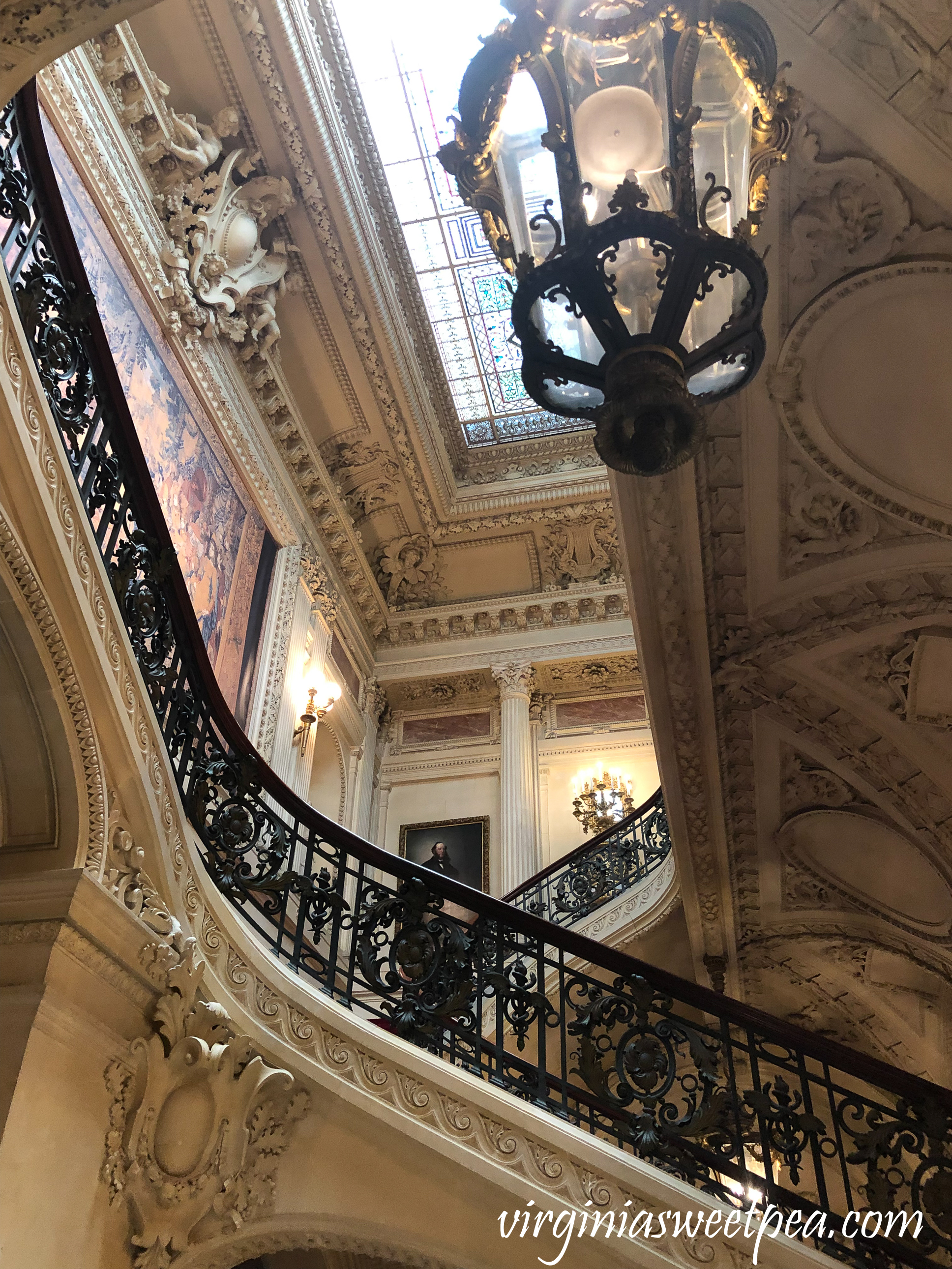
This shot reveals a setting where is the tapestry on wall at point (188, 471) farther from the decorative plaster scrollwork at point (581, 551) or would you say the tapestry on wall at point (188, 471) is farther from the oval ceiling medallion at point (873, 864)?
the oval ceiling medallion at point (873, 864)

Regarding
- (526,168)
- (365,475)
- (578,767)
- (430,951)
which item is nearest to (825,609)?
(430,951)

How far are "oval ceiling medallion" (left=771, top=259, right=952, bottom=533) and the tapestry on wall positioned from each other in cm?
411

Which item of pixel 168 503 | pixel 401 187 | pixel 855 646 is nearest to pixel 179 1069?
pixel 855 646

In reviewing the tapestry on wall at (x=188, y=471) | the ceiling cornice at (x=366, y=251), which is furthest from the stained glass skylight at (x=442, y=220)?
the tapestry on wall at (x=188, y=471)

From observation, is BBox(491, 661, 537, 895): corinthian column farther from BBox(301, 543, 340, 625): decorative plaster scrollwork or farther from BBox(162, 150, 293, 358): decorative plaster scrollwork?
BBox(162, 150, 293, 358): decorative plaster scrollwork

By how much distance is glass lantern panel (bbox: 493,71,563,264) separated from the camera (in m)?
2.60

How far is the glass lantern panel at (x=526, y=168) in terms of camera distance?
2.60m

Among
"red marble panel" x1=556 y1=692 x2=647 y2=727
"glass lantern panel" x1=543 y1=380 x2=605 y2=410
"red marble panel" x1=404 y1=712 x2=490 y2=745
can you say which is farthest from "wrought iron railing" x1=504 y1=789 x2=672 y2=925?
"glass lantern panel" x1=543 y1=380 x2=605 y2=410

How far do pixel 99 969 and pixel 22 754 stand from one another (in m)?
0.74

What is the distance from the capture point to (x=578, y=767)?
11273 millimetres

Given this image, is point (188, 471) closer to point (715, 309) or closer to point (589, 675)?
point (589, 675)

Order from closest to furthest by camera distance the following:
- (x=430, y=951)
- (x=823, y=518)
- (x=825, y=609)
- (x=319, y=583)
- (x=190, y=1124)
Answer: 1. (x=190, y=1124)
2. (x=430, y=951)
3. (x=823, y=518)
4. (x=825, y=609)
5. (x=319, y=583)

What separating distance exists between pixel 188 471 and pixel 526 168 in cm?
589

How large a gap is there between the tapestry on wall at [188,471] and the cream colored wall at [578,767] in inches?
156
